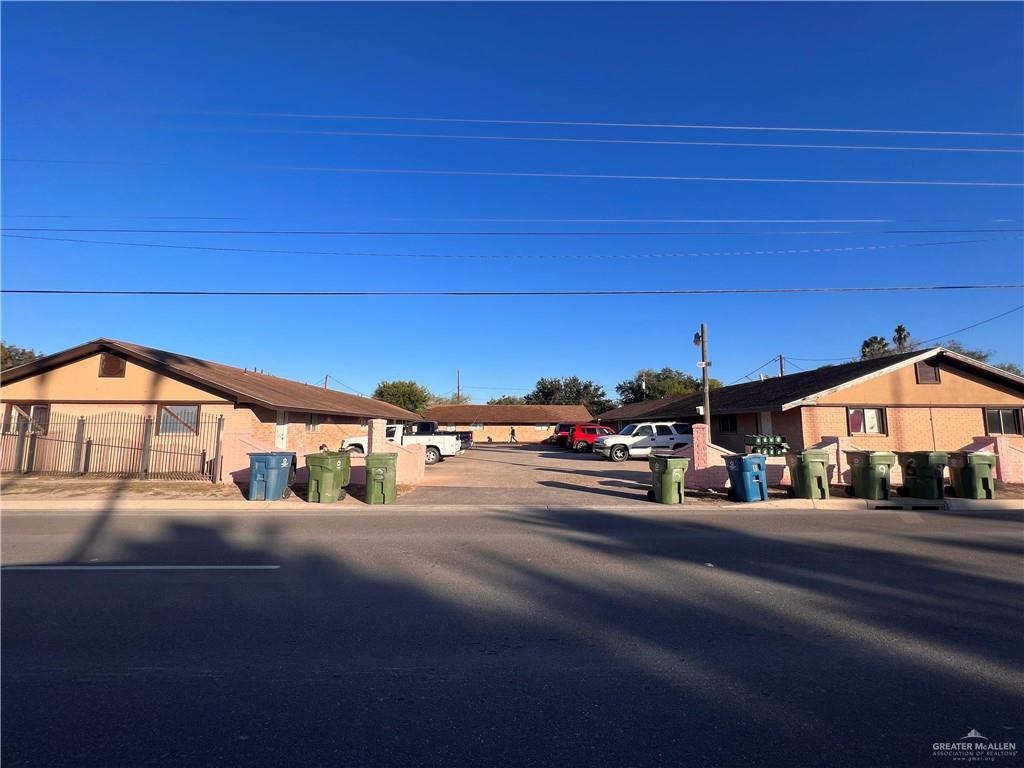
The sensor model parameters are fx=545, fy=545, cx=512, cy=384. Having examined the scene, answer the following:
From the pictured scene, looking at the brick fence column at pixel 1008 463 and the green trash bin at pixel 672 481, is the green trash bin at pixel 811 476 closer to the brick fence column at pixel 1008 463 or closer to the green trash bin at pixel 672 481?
the green trash bin at pixel 672 481

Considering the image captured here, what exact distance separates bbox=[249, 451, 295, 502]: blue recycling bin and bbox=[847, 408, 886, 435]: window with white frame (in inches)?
801

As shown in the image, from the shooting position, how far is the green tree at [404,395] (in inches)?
2552

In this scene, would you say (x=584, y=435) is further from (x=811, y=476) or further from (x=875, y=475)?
(x=875, y=475)

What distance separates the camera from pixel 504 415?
60.7 metres

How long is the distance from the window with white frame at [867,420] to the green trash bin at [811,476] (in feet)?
32.3

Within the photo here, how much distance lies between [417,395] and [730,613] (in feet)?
204

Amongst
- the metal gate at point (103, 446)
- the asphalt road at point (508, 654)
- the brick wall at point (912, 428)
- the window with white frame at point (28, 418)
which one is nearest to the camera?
the asphalt road at point (508, 654)

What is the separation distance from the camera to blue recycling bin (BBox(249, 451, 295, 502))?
13.3 m

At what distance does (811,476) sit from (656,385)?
2289 inches

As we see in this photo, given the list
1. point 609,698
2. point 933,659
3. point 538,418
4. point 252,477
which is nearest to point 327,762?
point 609,698

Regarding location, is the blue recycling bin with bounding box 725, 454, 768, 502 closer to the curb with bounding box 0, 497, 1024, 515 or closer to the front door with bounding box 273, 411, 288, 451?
the curb with bounding box 0, 497, 1024, 515

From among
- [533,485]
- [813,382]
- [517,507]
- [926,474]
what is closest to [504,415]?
[813,382]

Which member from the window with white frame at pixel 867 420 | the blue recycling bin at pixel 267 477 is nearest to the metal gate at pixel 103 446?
the blue recycling bin at pixel 267 477

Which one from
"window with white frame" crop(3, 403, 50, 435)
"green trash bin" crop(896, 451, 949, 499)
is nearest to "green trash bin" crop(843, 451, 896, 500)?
"green trash bin" crop(896, 451, 949, 499)
